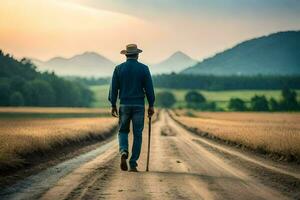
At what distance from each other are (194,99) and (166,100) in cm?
1472

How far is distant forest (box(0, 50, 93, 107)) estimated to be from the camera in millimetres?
105394

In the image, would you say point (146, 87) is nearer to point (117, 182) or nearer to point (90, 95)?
point (117, 182)

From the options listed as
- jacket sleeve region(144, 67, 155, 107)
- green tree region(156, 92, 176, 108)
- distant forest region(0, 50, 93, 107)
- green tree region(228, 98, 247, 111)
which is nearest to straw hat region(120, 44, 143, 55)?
jacket sleeve region(144, 67, 155, 107)

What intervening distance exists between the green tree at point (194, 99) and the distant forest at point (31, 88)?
34.4m

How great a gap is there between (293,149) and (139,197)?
10204 mm

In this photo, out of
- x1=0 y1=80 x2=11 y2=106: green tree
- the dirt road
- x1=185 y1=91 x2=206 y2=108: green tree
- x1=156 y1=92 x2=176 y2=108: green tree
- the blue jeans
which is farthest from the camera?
x1=156 y1=92 x2=176 y2=108: green tree

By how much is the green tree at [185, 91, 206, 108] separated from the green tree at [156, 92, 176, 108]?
741cm

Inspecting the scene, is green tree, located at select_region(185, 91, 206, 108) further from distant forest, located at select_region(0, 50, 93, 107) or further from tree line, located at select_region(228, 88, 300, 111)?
distant forest, located at select_region(0, 50, 93, 107)

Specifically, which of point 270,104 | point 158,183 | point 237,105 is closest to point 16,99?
point 237,105

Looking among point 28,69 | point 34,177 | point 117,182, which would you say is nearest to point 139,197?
point 117,182

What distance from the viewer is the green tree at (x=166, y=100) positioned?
195 m

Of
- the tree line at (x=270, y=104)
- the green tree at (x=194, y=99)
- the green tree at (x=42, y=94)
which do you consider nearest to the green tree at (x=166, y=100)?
the green tree at (x=194, y=99)

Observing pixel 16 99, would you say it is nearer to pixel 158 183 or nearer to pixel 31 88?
pixel 31 88

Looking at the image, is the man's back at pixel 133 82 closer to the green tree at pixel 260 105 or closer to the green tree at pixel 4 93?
the green tree at pixel 4 93
